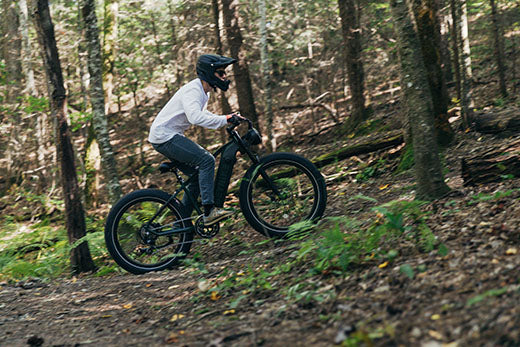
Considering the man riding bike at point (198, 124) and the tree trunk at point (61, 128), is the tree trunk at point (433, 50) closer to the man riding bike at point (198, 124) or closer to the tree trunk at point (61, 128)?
the man riding bike at point (198, 124)

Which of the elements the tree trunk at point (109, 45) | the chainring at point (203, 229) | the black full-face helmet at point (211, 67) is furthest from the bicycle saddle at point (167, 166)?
the tree trunk at point (109, 45)

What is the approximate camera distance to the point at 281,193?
6.48m

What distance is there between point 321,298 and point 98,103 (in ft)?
25.2

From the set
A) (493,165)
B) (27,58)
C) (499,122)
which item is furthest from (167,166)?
(27,58)

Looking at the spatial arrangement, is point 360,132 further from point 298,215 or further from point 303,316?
point 303,316

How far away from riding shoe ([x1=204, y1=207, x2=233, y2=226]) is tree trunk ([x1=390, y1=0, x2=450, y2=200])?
100 inches

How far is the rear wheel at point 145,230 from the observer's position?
646 centimetres

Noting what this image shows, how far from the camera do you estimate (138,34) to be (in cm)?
2100

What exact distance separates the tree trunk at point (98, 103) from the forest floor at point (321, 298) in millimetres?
3537


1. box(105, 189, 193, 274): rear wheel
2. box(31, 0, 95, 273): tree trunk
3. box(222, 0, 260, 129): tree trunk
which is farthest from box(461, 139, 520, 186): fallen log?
box(222, 0, 260, 129): tree trunk

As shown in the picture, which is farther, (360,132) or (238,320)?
(360,132)

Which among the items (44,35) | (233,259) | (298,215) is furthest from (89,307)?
(44,35)

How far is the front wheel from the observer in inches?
246

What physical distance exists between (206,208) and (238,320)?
2.69 metres
